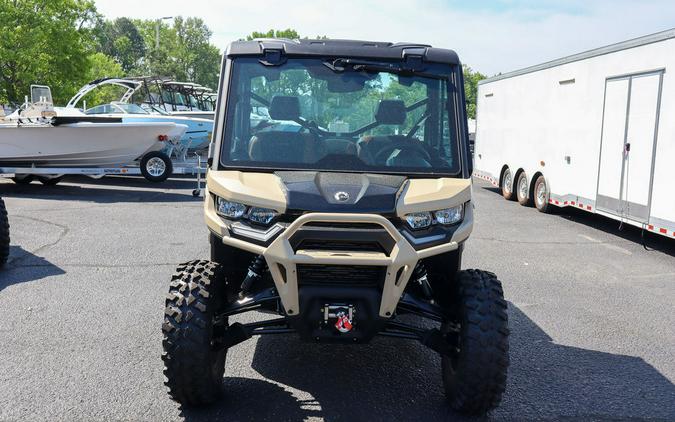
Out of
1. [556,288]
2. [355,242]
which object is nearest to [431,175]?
[355,242]

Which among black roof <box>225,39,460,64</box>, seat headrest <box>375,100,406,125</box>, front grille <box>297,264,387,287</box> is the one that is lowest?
front grille <box>297,264,387,287</box>

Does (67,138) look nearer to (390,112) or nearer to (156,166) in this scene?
(156,166)

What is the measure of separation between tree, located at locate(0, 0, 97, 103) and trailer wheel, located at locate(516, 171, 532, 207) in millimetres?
25441

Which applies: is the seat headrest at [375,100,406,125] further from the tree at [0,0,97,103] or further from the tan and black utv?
the tree at [0,0,97,103]

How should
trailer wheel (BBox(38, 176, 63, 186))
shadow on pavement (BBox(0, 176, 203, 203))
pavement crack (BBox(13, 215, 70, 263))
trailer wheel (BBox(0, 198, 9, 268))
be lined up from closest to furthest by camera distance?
trailer wheel (BBox(0, 198, 9, 268)) → pavement crack (BBox(13, 215, 70, 263)) → shadow on pavement (BBox(0, 176, 203, 203)) → trailer wheel (BBox(38, 176, 63, 186))

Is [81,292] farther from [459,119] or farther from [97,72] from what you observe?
[97,72]

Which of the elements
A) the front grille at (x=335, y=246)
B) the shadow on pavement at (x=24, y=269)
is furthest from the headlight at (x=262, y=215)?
the shadow on pavement at (x=24, y=269)

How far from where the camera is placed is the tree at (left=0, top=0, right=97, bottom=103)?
101 feet

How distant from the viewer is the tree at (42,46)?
101ft

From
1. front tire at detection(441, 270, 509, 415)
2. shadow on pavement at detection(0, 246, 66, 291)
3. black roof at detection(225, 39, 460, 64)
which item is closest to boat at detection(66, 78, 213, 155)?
shadow on pavement at detection(0, 246, 66, 291)

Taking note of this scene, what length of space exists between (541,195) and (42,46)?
2715 centimetres

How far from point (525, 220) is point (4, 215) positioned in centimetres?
916

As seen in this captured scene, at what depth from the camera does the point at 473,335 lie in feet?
12.8

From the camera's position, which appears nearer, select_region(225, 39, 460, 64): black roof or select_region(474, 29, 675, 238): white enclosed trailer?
select_region(225, 39, 460, 64): black roof
